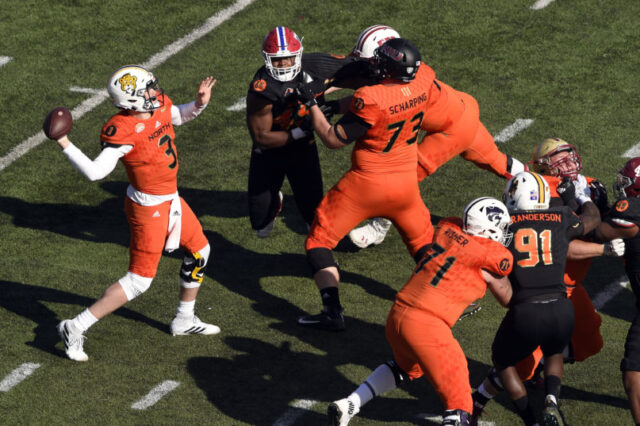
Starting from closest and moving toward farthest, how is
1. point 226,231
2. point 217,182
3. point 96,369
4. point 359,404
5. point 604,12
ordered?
1. point 359,404
2. point 96,369
3. point 226,231
4. point 217,182
5. point 604,12

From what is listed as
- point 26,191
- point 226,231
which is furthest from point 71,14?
point 226,231

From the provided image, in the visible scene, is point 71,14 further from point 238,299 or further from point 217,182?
point 238,299

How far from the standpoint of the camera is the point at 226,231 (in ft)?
34.8

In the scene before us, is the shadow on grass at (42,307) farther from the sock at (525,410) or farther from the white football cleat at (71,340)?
the sock at (525,410)

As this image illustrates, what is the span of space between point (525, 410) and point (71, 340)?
3.36 meters

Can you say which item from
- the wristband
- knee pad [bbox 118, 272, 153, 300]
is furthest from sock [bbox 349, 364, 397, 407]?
the wristband

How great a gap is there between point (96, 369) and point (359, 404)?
84.7 inches

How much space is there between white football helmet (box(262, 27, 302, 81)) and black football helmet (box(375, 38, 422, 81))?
81 centimetres

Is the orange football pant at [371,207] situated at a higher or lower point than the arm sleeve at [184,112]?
lower

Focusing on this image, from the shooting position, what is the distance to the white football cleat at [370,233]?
10.1m

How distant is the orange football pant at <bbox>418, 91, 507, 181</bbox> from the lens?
9.70m

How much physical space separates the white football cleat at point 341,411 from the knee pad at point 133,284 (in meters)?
1.93

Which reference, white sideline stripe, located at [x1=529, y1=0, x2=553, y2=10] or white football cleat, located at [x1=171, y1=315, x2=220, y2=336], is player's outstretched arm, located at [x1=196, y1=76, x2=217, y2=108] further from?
white sideline stripe, located at [x1=529, y1=0, x2=553, y2=10]

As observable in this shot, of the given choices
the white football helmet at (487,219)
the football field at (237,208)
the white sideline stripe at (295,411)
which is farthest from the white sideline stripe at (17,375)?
the white football helmet at (487,219)
